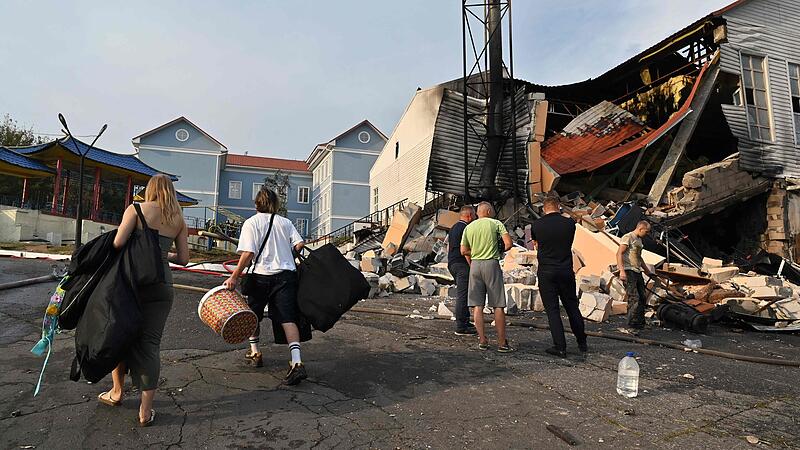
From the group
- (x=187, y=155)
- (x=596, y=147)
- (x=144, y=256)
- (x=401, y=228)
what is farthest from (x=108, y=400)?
(x=187, y=155)

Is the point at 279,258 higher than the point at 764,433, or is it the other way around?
the point at 279,258

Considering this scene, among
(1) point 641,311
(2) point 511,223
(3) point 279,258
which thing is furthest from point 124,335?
(2) point 511,223

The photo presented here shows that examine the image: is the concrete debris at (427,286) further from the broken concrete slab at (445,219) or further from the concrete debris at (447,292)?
the broken concrete slab at (445,219)

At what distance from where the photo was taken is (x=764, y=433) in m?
3.28

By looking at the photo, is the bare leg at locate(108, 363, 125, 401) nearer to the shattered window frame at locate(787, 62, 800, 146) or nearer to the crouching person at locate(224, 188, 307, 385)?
the crouching person at locate(224, 188, 307, 385)

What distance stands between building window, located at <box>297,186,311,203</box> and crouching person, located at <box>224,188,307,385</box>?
43.3 meters

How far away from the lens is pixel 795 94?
17469mm

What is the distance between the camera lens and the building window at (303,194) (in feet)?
154

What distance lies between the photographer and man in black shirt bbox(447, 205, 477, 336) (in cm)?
635

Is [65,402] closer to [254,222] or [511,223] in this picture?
[254,222]

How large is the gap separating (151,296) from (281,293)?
44.2 inches

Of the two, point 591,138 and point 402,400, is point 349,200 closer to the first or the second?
point 591,138

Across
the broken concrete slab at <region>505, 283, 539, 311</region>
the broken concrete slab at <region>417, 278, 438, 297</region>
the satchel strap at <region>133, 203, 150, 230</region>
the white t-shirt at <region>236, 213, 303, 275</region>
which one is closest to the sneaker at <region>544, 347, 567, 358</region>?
the white t-shirt at <region>236, 213, 303, 275</region>

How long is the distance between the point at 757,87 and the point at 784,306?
1202 cm
